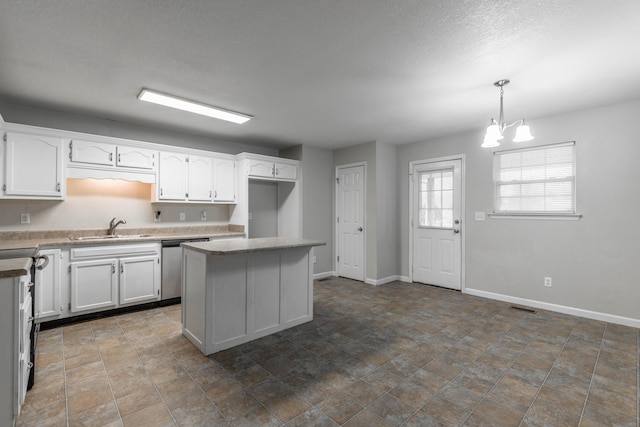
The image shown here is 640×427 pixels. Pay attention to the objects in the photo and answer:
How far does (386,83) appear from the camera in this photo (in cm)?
288

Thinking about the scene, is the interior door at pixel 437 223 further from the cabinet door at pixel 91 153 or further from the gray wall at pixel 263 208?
the cabinet door at pixel 91 153

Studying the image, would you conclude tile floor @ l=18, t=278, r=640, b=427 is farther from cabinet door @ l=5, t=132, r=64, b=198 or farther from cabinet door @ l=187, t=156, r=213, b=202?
cabinet door @ l=187, t=156, r=213, b=202

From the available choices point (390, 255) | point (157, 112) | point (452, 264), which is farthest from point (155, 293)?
point (452, 264)

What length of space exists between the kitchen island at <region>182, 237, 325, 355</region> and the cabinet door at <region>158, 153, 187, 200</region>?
1.62m

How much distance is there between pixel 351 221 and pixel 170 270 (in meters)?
3.08

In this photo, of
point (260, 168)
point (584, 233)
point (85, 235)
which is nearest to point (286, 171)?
point (260, 168)

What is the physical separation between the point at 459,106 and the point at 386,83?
1.16 meters

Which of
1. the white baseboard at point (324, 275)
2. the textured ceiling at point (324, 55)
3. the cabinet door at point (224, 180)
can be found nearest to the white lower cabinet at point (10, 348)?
the textured ceiling at point (324, 55)

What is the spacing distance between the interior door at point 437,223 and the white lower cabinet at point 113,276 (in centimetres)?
412

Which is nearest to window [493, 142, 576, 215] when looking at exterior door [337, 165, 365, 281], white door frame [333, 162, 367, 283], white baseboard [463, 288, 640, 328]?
white baseboard [463, 288, 640, 328]

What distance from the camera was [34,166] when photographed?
131 inches

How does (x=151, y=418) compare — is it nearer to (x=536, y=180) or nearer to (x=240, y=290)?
(x=240, y=290)

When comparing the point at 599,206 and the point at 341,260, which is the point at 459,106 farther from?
the point at 341,260

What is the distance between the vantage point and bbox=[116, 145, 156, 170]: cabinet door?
12.8ft
